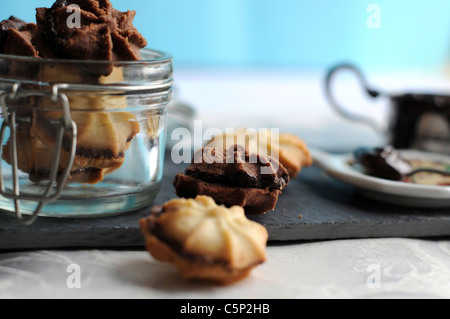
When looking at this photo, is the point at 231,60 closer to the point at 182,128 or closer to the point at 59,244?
the point at 182,128

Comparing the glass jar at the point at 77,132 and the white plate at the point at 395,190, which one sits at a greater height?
the glass jar at the point at 77,132

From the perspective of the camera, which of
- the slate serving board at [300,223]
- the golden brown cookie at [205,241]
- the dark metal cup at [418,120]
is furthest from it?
the dark metal cup at [418,120]

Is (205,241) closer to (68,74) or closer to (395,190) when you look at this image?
(68,74)

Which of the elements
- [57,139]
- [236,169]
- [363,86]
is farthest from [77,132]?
[363,86]

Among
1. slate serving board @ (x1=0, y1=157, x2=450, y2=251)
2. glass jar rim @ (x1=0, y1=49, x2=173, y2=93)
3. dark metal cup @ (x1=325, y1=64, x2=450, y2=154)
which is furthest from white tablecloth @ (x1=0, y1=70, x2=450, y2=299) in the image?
dark metal cup @ (x1=325, y1=64, x2=450, y2=154)

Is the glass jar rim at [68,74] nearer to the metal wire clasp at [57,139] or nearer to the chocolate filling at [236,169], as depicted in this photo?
the metal wire clasp at [57,139]

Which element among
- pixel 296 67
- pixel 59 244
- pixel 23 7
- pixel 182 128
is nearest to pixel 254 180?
pixel 59 244

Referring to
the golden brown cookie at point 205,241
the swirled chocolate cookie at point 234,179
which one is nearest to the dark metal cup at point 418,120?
the swirled chocolate cookie at point 234,179
